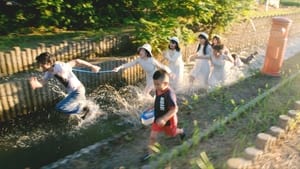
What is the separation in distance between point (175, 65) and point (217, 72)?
3.75ft

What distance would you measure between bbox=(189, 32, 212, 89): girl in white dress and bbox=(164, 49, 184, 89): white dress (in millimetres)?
418

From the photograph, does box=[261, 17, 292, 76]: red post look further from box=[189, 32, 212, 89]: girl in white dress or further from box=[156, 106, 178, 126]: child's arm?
box=[156, 106, 178, 126]: child's arm

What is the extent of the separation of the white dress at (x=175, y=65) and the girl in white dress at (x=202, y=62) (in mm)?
418

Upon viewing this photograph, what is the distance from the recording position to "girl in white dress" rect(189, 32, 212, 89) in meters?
8.95

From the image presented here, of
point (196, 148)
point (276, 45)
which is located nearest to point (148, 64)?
point (196, 148)

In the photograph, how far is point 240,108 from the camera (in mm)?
6508

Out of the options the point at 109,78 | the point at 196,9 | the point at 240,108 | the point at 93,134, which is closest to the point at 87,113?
the point at 93,134

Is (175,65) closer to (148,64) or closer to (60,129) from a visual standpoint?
(148,64)

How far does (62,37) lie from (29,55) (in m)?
1.96

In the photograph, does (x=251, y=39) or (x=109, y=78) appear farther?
(x=251, y=39)

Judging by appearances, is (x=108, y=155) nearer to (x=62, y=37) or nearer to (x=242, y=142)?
(x=242, y=142)

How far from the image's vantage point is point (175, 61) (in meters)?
9.02

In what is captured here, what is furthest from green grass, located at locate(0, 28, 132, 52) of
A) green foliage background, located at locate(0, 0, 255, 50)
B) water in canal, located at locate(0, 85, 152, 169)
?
water in canal, located at locate(0, 85, 152, 169)

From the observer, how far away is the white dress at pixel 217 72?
897 centimetres
